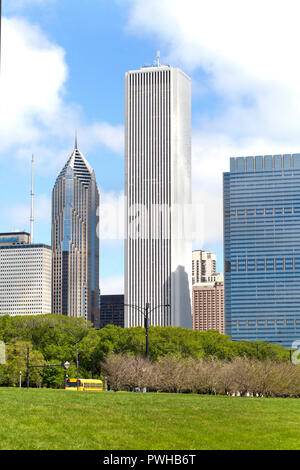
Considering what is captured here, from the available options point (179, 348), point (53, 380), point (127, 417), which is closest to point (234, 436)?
point (127, 417)

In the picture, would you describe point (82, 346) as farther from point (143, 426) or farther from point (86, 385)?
point (143, 426)

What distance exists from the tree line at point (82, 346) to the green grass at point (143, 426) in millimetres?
61647

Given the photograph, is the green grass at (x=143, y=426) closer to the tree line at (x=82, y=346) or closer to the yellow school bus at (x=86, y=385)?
the yellow school bus at (x=86, y=385)

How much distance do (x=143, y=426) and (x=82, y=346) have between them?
258ft

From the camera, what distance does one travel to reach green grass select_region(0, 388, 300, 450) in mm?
15719

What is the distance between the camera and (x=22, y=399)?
973 inches

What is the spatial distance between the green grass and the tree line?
6165 centimetres

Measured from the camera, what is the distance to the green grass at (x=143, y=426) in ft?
51.6

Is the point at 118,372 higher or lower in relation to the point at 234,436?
lower

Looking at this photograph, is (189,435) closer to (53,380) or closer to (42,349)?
(53,380)

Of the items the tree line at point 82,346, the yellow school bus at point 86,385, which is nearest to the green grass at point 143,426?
the yellow school bus at point 86,385

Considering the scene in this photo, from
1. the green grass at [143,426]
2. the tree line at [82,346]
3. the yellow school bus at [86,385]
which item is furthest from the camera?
the tree line at [82,346]

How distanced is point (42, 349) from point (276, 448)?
83.5m

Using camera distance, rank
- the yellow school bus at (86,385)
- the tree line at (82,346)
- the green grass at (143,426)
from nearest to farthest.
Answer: the green grass at (143,426)
the yellow school bus at (86,385)
the tree line at (82,346)
